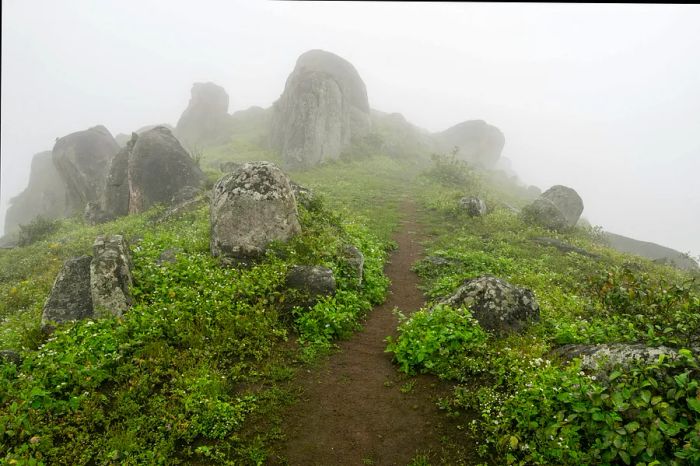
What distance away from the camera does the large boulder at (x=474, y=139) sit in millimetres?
79062

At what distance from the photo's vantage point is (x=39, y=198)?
53562 mm

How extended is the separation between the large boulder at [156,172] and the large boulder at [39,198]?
24247 mm

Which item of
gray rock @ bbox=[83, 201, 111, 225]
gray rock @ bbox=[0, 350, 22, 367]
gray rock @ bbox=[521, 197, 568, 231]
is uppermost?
gray rock @ bbox=[521, 197, 568, 231]

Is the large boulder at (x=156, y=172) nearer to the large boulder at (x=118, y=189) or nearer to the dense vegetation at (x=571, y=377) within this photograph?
the large boulder at (x=118, y=189)

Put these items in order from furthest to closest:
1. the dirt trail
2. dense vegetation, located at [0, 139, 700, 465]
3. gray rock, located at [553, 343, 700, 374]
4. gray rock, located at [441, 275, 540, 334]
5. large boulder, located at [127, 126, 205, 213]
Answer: large boulder, located at [127, 126, 205, 213] → gray rock, located at [441, 275, 540, 334] → the dirt trail → gray rock, located at [553, 343, 700, 374] → dense vegetation, located at [0, 139, 700, 465]

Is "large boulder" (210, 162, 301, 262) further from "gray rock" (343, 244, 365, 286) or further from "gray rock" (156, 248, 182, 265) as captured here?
"gray rock" (343, 244, 365, 286)

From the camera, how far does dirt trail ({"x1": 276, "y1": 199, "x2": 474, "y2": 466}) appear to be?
6.91 metres

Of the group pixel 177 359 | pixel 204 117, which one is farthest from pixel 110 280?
pixel 204 117

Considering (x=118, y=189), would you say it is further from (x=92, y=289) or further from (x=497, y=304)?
(x=497, y=304)

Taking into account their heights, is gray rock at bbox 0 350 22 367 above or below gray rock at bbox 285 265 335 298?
below

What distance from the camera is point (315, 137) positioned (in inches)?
1873

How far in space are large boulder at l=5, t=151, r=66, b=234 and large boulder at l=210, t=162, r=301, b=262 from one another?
4271cm

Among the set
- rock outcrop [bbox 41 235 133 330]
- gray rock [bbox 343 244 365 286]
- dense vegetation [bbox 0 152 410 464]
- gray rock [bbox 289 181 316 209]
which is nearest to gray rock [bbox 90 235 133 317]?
rock outcrop [bbox 41 235 133 330]

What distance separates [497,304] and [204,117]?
7000cm
